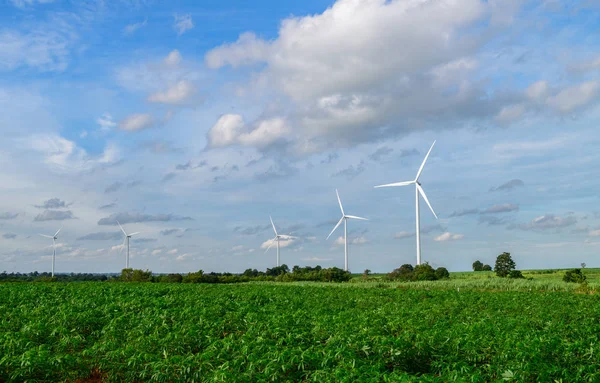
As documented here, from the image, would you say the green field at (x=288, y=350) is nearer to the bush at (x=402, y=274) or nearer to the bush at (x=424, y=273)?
the bush at (x=424, y=273)

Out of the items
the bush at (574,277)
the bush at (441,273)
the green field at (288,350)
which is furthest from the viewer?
the bush at (441,273)

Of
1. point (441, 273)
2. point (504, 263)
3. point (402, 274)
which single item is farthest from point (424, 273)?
point (504, 263)

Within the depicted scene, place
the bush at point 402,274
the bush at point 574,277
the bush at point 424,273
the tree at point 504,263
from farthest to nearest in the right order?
the tree at point 504,263, the bush at point 402,274, the bush at point 424,273, the bush at point 574,277

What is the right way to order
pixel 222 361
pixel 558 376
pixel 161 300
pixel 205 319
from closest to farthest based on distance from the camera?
pixel 558 376 → pixel 222 361 → pixel 205 319 → pixel 161 300

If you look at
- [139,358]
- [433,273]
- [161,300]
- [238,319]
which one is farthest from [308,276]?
[139,358]

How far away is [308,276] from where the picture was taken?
81.3 metres

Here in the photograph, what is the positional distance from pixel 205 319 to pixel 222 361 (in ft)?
20.7

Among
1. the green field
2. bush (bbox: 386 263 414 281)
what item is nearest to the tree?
bush (bbox: 386 263 414 281)

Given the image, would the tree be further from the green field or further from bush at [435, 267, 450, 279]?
the green field

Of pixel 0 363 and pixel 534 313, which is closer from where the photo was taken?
pixel 0 363

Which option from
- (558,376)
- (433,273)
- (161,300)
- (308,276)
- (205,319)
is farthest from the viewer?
(308,276)

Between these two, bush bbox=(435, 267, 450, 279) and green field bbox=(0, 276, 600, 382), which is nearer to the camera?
green field bbox=(0, 276, 600, 382)

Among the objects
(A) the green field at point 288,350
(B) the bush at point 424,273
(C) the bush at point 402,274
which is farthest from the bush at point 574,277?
(A) the green field at point 288,350

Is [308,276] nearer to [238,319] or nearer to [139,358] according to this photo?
[238,319]
